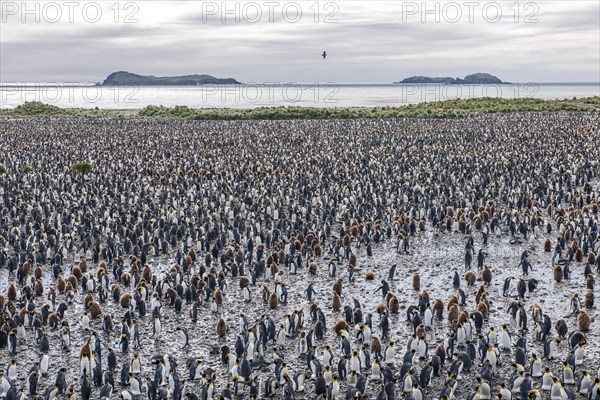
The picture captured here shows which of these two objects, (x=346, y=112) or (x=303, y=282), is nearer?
(x=303, y=282)

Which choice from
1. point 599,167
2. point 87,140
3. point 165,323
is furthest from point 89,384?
point 87,140

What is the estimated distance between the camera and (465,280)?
13.3 metres

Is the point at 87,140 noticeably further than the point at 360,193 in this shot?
Yes

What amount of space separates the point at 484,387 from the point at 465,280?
193 inches

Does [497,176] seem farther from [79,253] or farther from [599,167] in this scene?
[79,253]

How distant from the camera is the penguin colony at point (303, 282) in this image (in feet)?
30.4

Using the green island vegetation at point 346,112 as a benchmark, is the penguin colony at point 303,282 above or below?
below

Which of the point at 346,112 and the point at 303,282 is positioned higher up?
the point at 346,112

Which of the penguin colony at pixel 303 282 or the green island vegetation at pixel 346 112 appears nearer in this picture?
the penguin colony at pixel 303 282

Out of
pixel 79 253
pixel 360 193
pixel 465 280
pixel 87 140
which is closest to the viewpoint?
pixel 465 280

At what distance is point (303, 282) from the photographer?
13.4 metres

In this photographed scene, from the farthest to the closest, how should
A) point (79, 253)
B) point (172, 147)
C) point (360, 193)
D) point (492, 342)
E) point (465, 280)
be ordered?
point (172, 147), point (360, 193), point (79, 253), point (465, 280), point (492, 342)

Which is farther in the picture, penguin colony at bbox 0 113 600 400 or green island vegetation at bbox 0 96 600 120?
green island vegetation at bbox 0 96 600 120

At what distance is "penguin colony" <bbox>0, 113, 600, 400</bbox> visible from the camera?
927cm
